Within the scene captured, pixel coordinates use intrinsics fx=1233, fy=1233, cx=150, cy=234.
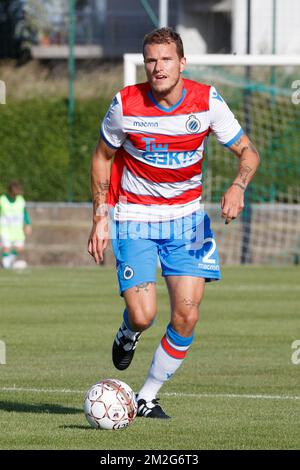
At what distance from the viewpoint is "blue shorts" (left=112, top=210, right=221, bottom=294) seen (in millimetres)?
7742

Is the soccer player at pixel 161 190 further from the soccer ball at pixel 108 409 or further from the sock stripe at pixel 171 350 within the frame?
the soccer ball at pixel 108 409

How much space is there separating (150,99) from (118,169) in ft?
1.73

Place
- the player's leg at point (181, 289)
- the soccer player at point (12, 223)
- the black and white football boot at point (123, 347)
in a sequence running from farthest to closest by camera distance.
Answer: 1. the soccer player at point (12, 223)
2. the black and white football boot at point (123, 347)
3. the player's leg at point (181, 289)

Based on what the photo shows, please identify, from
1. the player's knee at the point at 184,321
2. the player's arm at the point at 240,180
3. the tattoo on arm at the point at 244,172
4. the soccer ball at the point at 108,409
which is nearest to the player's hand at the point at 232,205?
the player's arm at the point at 240,180

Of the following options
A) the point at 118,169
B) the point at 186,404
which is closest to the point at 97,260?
the point at 118,169

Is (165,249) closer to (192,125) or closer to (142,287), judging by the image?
(142,287)

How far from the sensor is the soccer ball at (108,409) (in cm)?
719

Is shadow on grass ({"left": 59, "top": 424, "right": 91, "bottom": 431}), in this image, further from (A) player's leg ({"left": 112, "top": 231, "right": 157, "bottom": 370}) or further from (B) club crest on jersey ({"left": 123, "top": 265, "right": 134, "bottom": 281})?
(B) club crest on jersey ({"left": 123, "top": 265, "right": 134, "bottom": 281})

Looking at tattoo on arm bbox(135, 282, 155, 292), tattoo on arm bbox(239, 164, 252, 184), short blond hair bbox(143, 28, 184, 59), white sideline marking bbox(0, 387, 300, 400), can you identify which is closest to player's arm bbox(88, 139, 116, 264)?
tattoo on arm bbox(135, 282, 155, 292)

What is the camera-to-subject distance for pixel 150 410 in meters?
7.69

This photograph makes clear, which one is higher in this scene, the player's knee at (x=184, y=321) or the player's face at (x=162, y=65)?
the player's face at (x=162, y=65)

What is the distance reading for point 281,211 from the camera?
25859 millimetres

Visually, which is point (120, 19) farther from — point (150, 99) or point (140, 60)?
point (150, 99)

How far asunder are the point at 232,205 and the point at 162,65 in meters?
0.99
